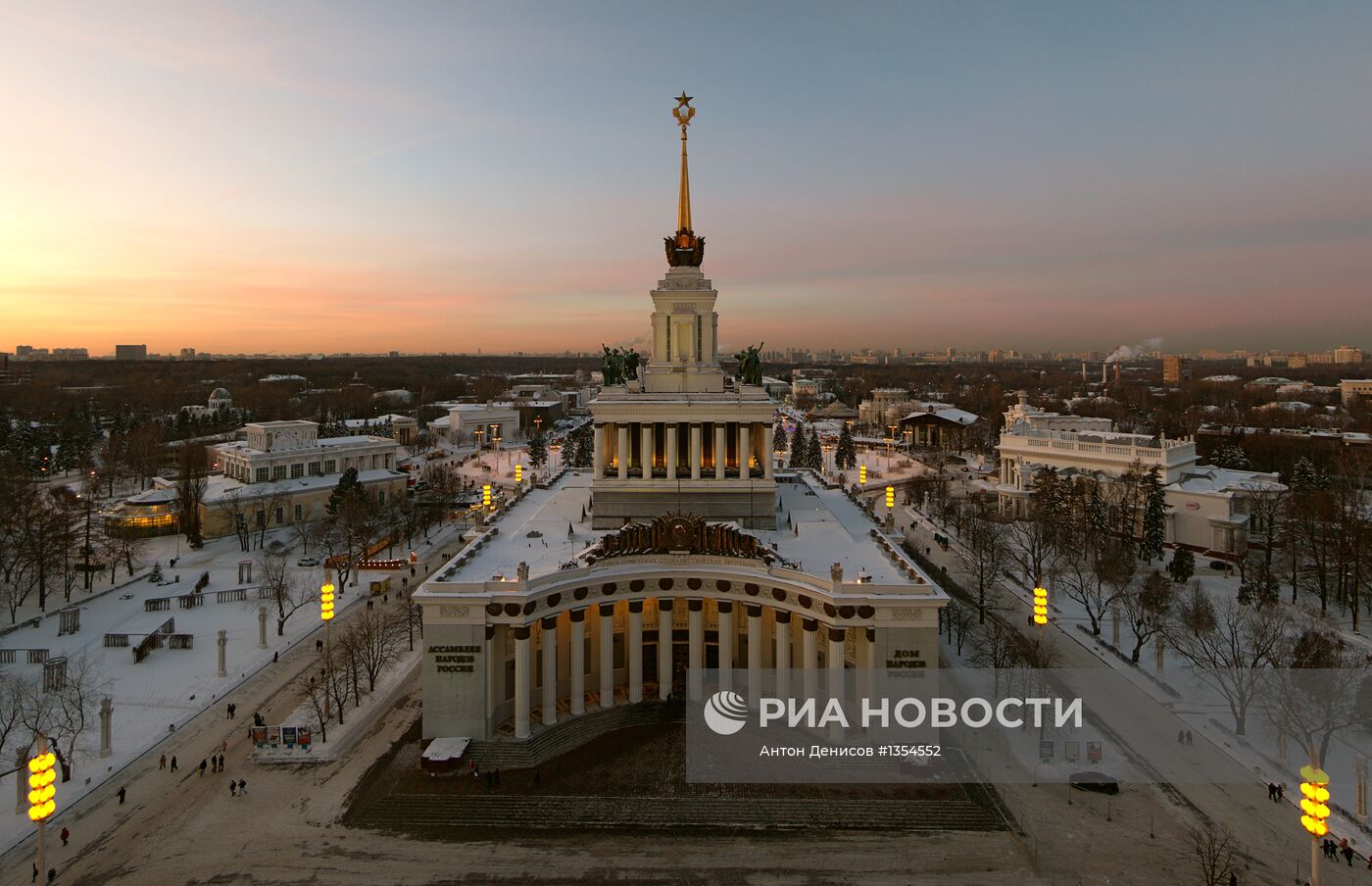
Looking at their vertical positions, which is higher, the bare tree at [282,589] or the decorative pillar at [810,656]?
the decorative pillar at [810,656]

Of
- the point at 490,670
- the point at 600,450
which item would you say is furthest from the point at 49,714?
the point at 600,450

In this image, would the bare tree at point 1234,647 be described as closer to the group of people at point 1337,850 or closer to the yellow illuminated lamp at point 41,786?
the group of people at point 1337,850

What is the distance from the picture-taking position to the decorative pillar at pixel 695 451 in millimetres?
41250

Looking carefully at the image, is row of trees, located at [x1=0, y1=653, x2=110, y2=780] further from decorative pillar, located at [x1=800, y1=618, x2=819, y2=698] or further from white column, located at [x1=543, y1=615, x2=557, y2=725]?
decorative pillar, located at [x1=800, y1=618, x2=819, y2=698]

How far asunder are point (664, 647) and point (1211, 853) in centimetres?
1996

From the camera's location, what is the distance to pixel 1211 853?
20703 mm

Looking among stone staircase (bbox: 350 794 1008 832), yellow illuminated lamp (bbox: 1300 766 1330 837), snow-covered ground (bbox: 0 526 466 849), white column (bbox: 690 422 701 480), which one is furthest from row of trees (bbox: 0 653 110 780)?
yellow illuminated lamp (bbox: 1300 766 1330 837)

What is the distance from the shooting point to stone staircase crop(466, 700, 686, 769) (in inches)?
1137

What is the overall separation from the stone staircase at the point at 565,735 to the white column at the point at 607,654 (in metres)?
0.58

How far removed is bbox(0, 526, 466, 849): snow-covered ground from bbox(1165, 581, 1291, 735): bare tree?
4354 centimetres

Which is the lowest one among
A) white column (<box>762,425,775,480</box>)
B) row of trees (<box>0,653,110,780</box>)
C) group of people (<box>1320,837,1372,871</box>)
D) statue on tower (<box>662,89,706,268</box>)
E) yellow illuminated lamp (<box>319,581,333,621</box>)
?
group of people (<box>1320,837,1372,871</box>)

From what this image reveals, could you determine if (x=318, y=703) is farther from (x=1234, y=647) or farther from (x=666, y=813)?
(x=1234, y=647)

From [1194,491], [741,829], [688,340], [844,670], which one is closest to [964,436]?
[1194,491]

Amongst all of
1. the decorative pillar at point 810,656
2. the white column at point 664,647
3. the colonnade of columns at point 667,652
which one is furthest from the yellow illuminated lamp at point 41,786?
the decorative pillar at point 810,656
